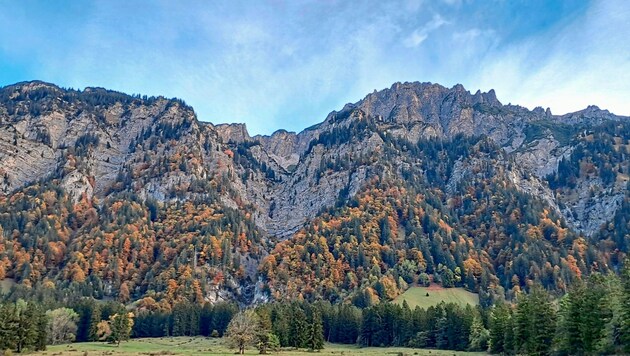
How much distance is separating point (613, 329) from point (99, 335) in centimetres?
13560

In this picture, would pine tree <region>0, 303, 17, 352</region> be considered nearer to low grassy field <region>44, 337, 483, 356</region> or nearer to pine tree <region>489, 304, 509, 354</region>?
low grassy field <region>44, 337, 483, 356</region>

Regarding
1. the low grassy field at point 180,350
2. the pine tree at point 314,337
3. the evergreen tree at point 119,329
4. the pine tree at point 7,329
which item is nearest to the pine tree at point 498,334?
the low grassy field at point 180,350

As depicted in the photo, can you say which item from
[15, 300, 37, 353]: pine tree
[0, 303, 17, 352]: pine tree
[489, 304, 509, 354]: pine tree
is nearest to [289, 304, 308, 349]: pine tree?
[489, 304, 509, 354]: pine tree

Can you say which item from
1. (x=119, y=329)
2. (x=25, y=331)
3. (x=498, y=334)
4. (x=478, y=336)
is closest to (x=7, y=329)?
(x=25, y=331)

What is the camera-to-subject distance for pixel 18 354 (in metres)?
93.9

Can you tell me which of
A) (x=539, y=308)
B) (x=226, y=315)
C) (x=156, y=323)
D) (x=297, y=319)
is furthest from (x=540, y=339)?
(x=156, y=323)

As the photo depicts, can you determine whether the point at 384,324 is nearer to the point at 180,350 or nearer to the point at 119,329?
the point at 180,350

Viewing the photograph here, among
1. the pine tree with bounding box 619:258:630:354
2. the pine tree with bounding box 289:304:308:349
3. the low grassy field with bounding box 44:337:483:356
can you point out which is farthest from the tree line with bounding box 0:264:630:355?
the low grassy field with bounding box 44:337:483:356

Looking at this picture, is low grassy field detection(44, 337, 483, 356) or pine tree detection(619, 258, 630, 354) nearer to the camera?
pine tree detection(619, 258, 630, 354)

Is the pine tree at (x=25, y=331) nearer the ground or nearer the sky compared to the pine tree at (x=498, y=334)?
nearer the sky

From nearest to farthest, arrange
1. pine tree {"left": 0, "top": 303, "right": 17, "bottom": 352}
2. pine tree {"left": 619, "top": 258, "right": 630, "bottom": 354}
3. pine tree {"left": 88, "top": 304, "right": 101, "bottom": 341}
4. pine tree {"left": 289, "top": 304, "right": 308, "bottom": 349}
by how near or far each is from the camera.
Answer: pine tree {"left": 619, "top": 258, "right": 630, "bottom": 354}
pine tree {"left": 0, "top": 303, "right": 17, "bottom": 352}
pine tree {"left": 289, "top": 304, "right": 308, "bottom": 349}
pine tree {"left": 88, "top": 304, "right": 101, "bottom": 341}

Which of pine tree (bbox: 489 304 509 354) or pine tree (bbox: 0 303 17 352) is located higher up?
pine tree (bbox: 0 303 17 352)

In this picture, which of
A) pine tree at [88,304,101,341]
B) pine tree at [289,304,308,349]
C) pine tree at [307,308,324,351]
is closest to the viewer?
pine tree at [307,308,324,351]

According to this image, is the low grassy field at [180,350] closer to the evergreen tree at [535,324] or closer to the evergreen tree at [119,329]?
the evergreen tree at [119,329]
